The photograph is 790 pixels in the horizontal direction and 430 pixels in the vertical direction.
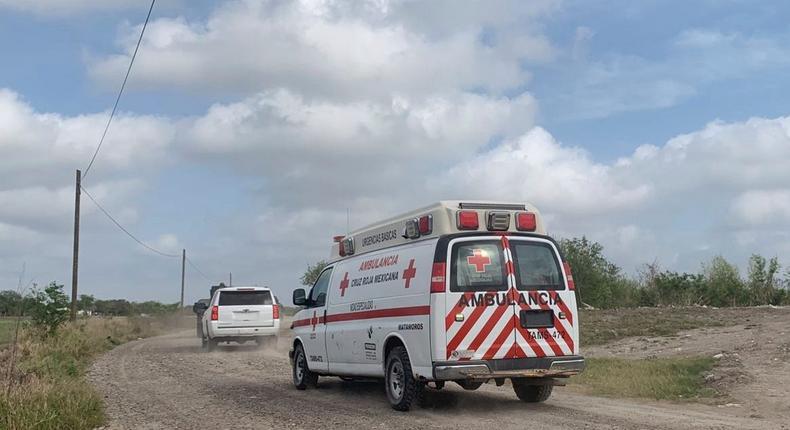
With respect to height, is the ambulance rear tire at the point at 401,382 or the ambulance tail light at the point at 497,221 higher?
the ambulance tail light at the point at 497,221

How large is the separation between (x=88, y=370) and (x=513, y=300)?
12334mm

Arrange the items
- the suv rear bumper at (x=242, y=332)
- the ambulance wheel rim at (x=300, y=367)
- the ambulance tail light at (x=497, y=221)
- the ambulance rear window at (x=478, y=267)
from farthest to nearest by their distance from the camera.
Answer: the suv rear bumper at (x=242, y=332) → the ambulance wheel rim at (x=300, y=367) → the ambulance tail light at (x=497, y=221) → the ambulance rear window at (x=478, y=267)

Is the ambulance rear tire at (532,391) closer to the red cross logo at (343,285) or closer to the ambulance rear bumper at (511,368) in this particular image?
the ambulance rear bumper at (511,368)

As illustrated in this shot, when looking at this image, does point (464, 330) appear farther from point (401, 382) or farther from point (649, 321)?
point (649, 321)

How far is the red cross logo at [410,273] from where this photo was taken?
1044 cm

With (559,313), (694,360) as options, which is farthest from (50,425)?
(694,360)

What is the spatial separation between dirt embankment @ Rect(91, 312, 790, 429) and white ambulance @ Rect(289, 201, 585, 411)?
49cm

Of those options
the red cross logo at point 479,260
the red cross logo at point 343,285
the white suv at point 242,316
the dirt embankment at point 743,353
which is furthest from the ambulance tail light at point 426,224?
the white suv at point 242,316

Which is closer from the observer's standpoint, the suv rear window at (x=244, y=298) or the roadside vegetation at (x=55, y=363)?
the roadside vegetation at (x=55, y=363)

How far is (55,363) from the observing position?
1733 centimetres

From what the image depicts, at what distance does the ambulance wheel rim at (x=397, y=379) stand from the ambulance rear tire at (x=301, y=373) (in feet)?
10.8

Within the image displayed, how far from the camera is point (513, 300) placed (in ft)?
32.8

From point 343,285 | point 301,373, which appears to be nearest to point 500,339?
point 343,285

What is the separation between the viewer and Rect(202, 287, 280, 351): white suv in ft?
77.3
